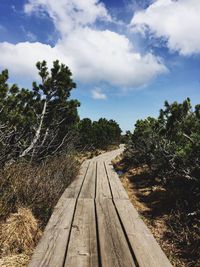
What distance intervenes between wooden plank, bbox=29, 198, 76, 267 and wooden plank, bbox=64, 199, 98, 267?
0.08 meters

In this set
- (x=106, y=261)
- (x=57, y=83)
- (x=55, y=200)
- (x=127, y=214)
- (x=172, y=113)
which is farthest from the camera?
(x=57, y=83)

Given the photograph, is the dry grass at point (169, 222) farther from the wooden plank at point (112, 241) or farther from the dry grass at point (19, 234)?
the dry grass at point (19, 234)

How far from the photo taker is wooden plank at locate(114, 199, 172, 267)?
2.71 meters

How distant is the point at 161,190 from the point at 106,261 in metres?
5.46

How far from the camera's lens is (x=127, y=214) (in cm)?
434

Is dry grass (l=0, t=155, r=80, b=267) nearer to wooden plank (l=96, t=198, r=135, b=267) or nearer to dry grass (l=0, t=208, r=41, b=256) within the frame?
dry grass (l=0, t=208, r=41, b=256)

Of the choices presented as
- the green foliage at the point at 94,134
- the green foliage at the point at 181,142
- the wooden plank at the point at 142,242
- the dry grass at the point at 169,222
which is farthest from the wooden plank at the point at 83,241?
the green foliage at the point at 94,134

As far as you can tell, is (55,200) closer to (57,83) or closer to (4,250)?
(4,250)

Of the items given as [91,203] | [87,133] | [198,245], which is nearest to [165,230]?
[198,245]

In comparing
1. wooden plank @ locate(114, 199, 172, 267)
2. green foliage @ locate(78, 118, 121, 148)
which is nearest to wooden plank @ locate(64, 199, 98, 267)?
wooden plank @ locate(114, 199, 172, 267)

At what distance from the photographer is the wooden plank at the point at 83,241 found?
272 cm

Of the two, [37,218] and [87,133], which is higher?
[87,133]

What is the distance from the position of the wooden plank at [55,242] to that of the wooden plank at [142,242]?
0.81 meters

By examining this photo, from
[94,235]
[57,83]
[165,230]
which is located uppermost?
[57,83]
